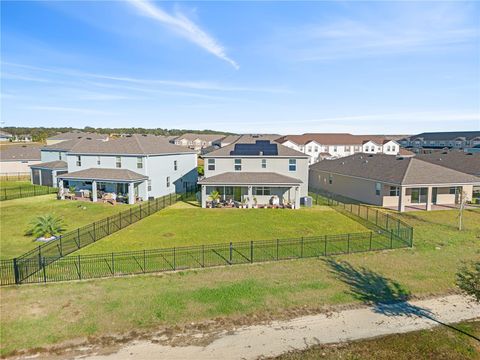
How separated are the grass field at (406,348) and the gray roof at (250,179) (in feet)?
76.4

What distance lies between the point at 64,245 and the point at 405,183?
30.1 m

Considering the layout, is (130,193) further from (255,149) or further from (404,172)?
(404,172)

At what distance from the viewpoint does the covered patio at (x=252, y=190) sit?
35062mm

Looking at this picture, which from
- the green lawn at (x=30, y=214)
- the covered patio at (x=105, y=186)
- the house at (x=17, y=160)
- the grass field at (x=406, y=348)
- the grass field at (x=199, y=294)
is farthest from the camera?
the house at (x=17, y=160)

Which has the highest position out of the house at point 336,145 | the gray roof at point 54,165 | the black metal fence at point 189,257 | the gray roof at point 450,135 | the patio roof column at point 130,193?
the gray roof at point 450,135

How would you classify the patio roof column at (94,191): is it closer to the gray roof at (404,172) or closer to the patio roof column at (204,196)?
the patio roof column at (204,196)

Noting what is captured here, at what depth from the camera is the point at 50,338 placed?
478 inches

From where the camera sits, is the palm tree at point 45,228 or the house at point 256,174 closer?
the palm tree at point 45,228

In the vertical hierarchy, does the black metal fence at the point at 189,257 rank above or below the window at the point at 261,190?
below

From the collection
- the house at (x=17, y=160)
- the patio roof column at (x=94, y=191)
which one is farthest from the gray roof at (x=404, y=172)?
the house at (x=17, y=160)

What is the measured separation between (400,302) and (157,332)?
409 inches

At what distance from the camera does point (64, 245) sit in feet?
72.9

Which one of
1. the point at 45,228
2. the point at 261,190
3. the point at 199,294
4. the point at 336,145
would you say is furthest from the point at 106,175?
the point at 336,145

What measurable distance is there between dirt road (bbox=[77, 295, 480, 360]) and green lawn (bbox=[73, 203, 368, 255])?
431 inches
